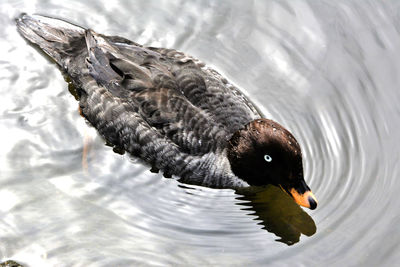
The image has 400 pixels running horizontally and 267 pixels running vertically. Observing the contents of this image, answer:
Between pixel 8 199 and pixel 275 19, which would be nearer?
pixel 8 199

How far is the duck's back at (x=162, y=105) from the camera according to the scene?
822 centimetres

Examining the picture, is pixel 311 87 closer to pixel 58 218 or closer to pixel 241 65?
pixel 241 65

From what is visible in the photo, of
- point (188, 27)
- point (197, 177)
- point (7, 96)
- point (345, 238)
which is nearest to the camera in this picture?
point (345, 238)

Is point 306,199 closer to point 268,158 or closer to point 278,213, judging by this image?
point 278,213

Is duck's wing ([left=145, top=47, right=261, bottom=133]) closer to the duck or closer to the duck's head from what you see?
the duck

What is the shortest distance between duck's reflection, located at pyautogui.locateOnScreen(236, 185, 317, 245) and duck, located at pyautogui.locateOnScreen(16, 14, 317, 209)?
19 cm

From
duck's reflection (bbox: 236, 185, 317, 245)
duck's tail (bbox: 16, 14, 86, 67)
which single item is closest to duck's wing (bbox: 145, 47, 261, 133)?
duck's reflection (bbox: 236, 185, 317, 245)

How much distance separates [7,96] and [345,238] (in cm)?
469

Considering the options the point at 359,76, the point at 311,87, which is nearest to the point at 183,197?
the point at 311,87

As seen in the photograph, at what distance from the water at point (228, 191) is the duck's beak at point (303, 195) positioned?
28 cm

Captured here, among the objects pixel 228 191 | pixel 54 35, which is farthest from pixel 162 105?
pixel 54 35

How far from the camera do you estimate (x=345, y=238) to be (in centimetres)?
775

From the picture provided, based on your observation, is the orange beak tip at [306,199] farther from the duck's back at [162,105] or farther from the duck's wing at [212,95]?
the duck's wing at [212,95]

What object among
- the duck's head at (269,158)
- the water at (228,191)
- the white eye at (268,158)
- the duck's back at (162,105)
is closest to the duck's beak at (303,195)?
the duck's head at (269,158)
